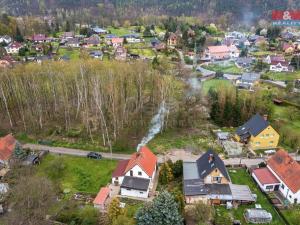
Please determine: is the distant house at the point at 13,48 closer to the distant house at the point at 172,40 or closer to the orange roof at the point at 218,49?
the distant house at the point at 172,40

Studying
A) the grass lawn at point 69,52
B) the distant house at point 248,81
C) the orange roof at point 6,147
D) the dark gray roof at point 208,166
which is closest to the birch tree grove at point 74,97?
the orange roof at point 6,147

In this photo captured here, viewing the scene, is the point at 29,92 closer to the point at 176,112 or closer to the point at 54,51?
the point at 176,112

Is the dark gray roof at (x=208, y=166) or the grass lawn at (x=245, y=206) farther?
the dark gray roof at (x=208, y=166)

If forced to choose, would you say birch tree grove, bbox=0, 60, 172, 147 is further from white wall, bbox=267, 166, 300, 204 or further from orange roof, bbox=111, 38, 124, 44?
orange roof, bbox=111, 38, 124, 44

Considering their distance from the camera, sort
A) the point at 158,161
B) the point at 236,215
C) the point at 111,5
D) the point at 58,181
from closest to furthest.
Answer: the point at 236,215
the point at 58,181
the point at 158,161
the point at 111,5

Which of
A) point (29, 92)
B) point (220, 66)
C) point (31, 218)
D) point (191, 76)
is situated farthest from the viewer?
point (220, 66)

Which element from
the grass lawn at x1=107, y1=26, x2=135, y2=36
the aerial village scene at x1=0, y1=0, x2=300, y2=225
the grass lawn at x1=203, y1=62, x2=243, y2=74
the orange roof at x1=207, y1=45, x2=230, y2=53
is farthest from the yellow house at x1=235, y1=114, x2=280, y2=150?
the grass lawn at x1=107, y1=26, x2=135, y2=36

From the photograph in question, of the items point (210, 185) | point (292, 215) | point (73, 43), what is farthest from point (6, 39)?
point (292, 215)

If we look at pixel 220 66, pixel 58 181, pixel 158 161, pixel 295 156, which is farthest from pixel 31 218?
pixel 220 66
